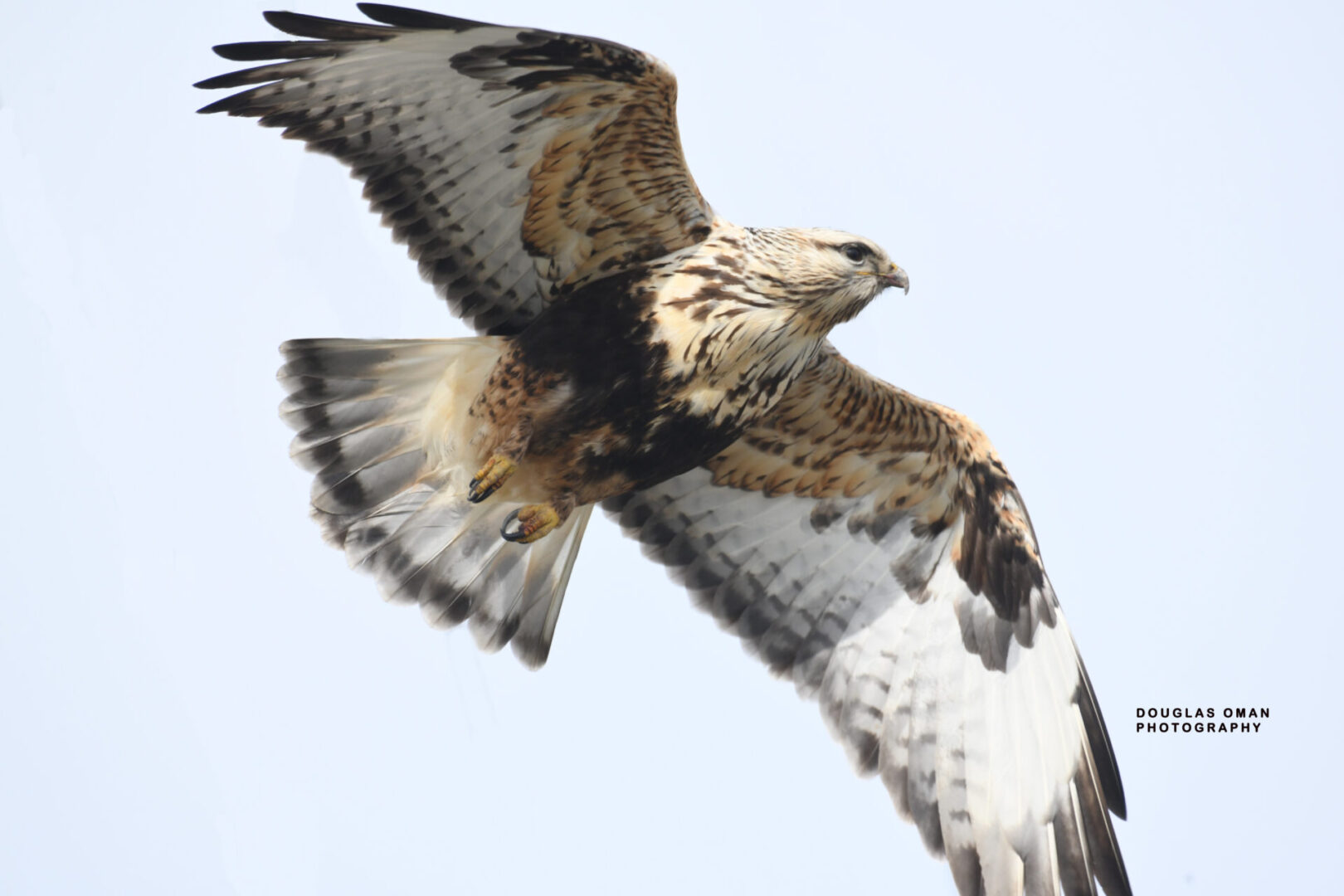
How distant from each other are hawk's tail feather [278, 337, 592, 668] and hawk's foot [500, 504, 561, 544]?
0.20 m

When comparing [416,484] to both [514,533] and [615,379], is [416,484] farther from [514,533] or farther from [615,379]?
[615,379]

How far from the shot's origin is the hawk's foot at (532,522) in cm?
525

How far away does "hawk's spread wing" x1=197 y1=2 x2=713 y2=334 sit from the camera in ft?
15.1

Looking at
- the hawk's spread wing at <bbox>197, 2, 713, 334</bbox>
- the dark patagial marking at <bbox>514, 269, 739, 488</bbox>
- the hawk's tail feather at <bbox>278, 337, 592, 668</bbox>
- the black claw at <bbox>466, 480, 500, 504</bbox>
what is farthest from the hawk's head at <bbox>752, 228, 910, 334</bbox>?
the black claw at <bbox>466, 480, 500, 504</bbox>

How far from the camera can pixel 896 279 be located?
521 centimetres

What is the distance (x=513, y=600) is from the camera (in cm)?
584

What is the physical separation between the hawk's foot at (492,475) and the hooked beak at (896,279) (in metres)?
1.55

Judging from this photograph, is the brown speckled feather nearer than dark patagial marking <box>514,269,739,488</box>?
No

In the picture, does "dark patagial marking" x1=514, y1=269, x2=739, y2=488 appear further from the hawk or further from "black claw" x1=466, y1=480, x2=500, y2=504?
"black claw" x1=466, y1=480, x2=500, y2=504

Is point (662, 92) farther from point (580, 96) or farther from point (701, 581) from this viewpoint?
point (701, 581)

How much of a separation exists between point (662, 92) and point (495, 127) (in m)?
0.64

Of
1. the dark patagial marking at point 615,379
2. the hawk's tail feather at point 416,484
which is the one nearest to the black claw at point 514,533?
the hawk's tail feather at point 416,484

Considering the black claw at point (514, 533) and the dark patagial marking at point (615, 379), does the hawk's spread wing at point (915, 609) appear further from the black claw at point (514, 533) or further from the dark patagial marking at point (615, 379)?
the black claw at point (514, 533)

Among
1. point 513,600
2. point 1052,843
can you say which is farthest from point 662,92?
point 1052,843
